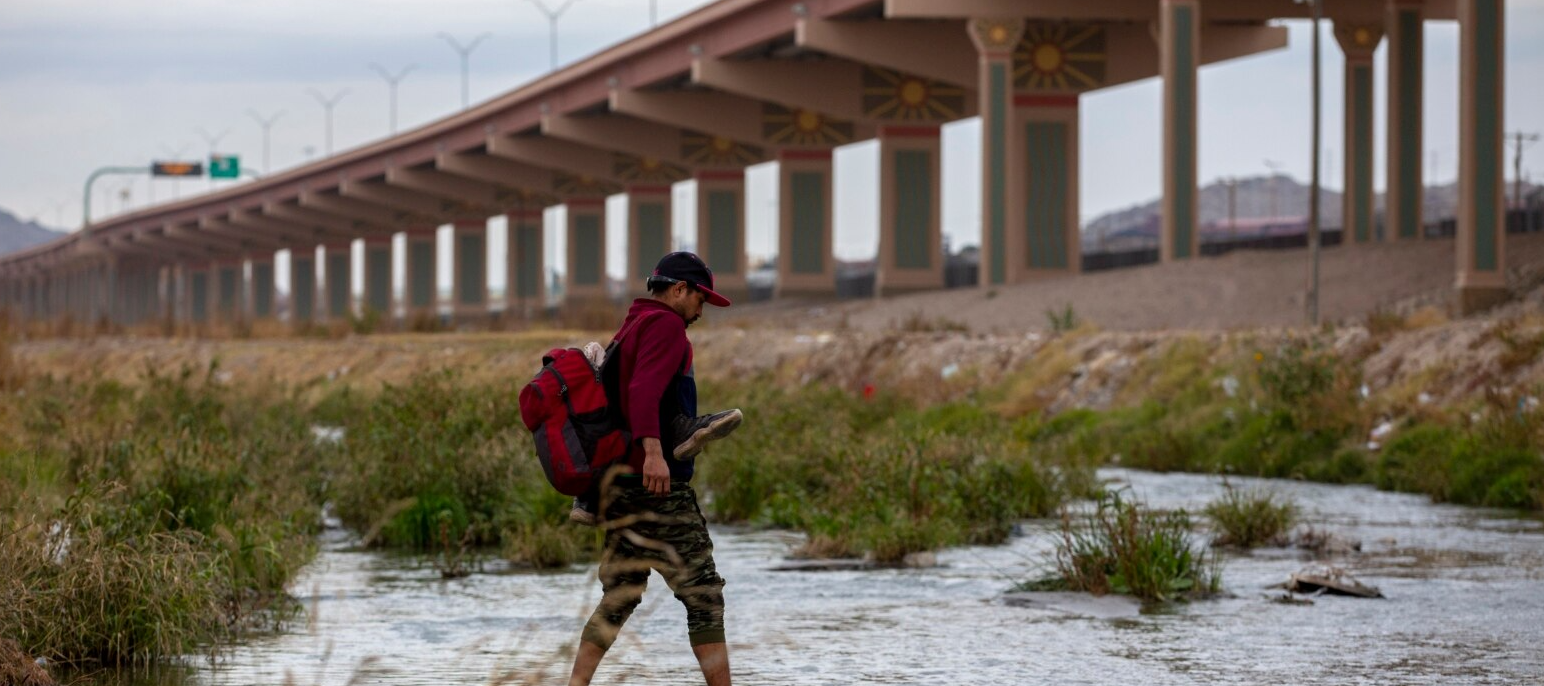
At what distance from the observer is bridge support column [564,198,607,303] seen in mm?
87438

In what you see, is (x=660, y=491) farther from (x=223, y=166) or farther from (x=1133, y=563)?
(x=223, y=166)

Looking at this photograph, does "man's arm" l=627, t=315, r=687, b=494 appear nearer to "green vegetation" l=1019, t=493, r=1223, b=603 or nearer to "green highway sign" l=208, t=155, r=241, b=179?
"green vegetation" l=1019, t=493, r=1223, b=603

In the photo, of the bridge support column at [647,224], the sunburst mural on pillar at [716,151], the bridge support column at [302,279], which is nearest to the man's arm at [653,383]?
the sunburst mural on pillar at [716,151]

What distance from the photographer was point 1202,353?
86.7 ft

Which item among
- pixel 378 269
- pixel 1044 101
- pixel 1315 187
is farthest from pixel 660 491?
pixel 378 269

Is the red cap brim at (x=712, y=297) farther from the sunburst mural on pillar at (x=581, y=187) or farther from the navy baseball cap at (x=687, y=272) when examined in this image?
the sunburst mural on pillar at (x=581, y=187)

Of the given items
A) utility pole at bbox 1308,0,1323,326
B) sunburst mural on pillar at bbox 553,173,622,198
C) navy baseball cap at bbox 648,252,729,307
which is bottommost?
navy baseball cap at bbox 648,252,729,307

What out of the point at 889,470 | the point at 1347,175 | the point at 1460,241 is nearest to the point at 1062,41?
the point at 1347,175

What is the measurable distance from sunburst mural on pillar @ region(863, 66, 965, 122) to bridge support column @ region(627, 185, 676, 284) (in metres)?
20.8

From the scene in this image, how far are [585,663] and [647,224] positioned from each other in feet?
240

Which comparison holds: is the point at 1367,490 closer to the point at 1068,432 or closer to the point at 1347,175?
the point at 1068,432

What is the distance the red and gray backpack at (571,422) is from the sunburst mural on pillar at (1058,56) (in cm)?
4432

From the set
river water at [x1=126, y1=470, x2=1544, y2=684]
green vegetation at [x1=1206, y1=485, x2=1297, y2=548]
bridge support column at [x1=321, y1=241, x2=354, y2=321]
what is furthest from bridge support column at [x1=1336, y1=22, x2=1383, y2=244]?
bridge support column at [x1=321, y1=241, x2=354, y2=321]

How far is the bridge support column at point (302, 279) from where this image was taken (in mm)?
121938
